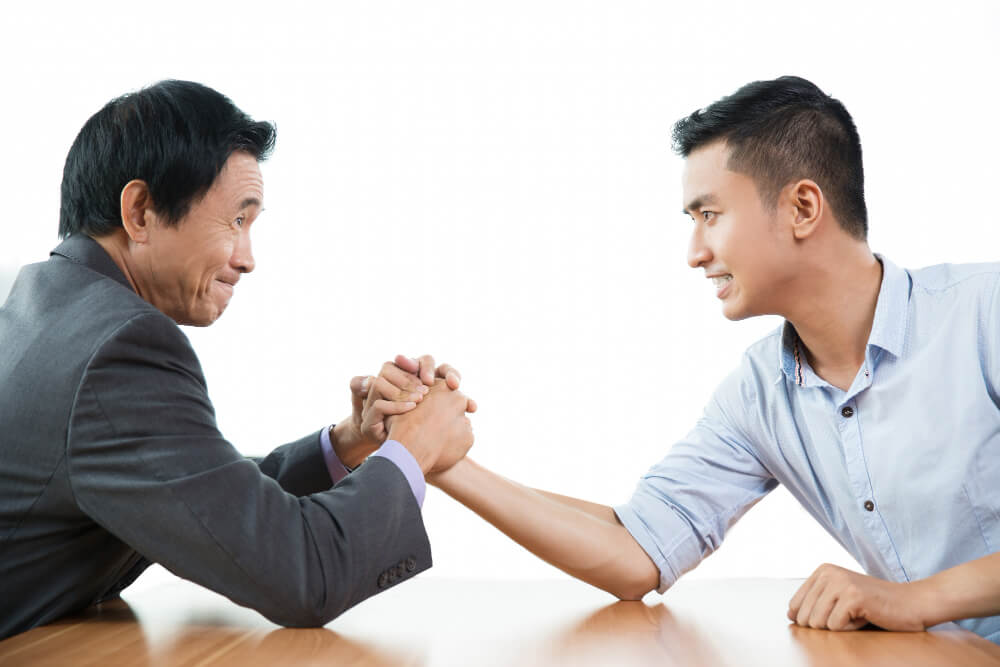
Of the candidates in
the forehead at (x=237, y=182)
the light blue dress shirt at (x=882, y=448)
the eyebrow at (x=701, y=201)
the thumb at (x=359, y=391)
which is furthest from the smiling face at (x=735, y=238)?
the forehead at (x=237, y=182)

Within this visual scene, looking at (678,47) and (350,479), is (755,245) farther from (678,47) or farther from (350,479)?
(678,47)

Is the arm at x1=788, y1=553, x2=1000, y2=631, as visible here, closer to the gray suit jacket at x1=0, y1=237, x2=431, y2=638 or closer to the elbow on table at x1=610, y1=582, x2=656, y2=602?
the elbow on table at x1=610, y1=582, x2=656, y2=602

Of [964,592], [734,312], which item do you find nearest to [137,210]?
[734,312]

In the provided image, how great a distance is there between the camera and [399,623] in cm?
120

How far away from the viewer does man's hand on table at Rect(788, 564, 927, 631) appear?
1.17 meters

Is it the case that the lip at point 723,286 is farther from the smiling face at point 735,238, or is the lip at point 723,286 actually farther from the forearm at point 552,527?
the forearm at point 552,527

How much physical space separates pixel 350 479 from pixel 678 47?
11.2 feet

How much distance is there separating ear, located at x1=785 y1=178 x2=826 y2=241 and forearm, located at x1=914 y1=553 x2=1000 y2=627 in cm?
61

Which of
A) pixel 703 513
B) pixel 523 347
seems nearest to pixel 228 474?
pixel 703 513

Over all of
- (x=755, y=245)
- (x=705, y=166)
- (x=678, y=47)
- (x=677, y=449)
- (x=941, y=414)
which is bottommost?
(x=677, y=449)

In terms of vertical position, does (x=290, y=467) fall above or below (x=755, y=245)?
below

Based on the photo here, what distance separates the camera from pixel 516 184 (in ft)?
13.8

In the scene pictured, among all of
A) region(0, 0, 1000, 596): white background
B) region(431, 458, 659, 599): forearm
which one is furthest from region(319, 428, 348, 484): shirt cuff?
region(0, 0, 1000, 596): white background

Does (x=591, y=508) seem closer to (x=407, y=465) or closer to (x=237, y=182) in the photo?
(x=407, y=465)
